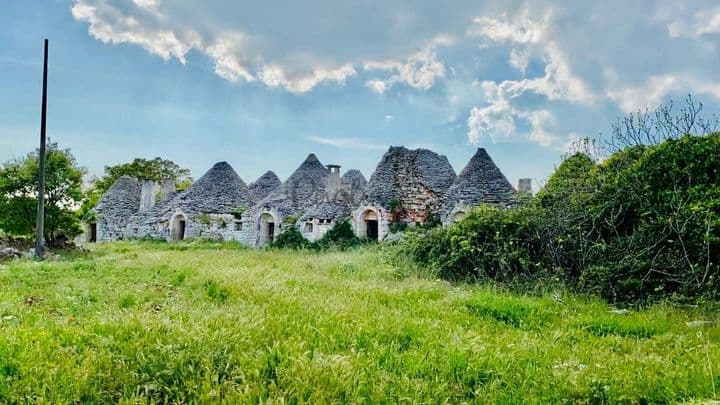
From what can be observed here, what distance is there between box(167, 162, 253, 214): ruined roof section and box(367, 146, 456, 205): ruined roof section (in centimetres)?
1025

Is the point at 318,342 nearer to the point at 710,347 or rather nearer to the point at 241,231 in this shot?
the point at 710,347

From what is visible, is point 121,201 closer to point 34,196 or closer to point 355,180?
point 34,196

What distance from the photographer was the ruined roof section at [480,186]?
65.7 ft

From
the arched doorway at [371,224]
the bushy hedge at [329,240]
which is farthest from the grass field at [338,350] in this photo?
the arched doorway at [371,224]

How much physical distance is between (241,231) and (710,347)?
968 inches

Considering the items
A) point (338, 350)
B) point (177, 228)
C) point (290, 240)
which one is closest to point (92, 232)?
point (177, 228)

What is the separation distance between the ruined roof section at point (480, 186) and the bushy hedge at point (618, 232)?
7.02 m

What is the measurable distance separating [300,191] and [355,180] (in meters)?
3.42

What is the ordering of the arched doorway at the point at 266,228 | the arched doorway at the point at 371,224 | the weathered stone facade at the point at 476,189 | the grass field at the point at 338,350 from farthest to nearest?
A: the arched doorway at the point at 266,228
the arched doorway at the point at 371,224
the weathered stone facade at the point at 476,189
the grass field at the point at 338,350

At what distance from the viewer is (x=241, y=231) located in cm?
2748

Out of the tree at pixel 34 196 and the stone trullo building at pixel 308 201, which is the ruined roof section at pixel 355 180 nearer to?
the stone trullo building at pixel 308 201

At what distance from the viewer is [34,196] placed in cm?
2155

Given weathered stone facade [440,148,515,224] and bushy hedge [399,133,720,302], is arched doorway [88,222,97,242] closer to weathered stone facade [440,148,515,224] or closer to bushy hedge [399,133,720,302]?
weathered stone facade [440,148,515,224]

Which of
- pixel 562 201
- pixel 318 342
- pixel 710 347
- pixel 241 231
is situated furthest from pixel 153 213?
pixel 710 347
